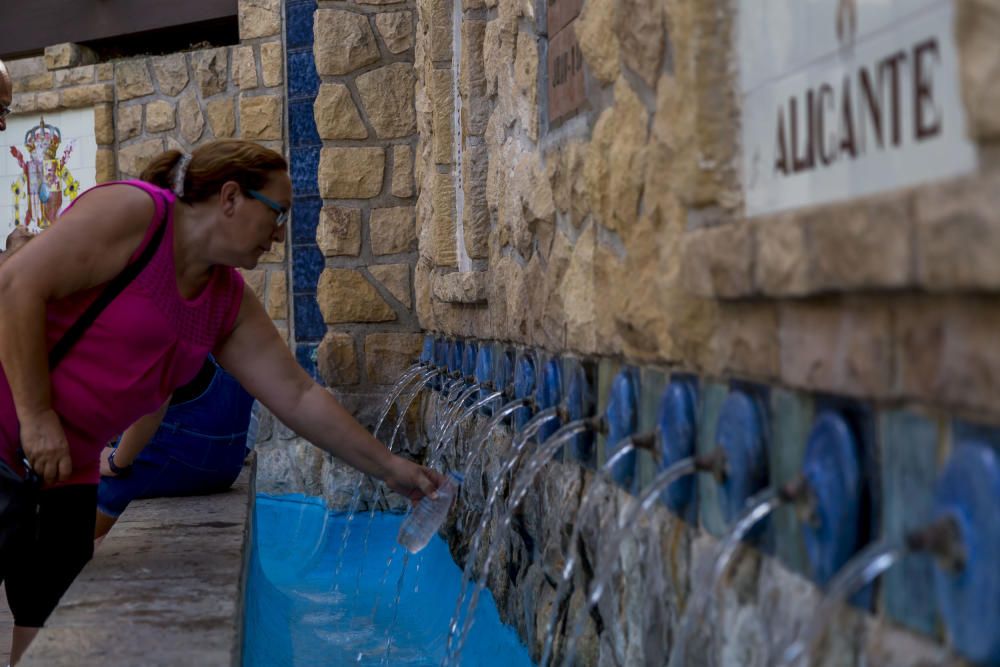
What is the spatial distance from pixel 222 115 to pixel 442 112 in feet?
8.03

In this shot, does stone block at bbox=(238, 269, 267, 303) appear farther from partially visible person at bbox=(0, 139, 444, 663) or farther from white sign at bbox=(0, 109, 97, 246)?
partially visible person at bbox=(0, 139, 444, 663)

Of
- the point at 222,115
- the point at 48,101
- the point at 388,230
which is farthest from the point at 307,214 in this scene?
the point at 48,101

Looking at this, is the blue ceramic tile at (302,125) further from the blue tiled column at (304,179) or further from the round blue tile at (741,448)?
the round blue tile at (741,448)

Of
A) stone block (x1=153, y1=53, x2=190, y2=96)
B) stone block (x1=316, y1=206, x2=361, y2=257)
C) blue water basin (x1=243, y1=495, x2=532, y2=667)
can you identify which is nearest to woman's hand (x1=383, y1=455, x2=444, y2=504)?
blue water basin (x1=243, y1=495, x2=532, y2=667)

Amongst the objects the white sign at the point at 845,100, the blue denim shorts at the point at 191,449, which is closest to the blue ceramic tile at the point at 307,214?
the blue denim shorts at the point at 191,449

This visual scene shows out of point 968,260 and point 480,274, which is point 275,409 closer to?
point 480,274

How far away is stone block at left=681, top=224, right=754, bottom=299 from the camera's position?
142 centimetres

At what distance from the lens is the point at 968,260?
949 mm

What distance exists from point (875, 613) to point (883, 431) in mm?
190

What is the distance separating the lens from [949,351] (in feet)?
3.43

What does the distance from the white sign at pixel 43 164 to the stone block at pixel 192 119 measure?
0.96 meters

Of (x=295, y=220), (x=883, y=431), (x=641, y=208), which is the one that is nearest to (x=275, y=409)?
(x=641, y=208)

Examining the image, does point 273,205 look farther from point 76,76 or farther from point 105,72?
point 76,76

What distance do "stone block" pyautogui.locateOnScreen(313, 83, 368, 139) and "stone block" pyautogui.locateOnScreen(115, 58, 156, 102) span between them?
1971 mm
